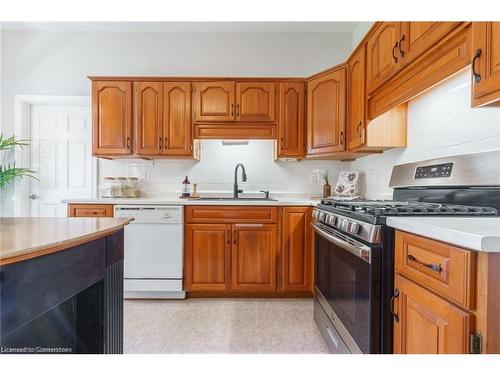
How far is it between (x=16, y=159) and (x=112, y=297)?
9.74 ft

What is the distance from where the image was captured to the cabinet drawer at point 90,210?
262 cm

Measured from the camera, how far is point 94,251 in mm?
1126

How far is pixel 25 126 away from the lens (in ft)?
10.7

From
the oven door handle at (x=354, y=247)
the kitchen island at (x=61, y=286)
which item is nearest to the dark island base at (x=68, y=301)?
the kitchen island at (x=61, y=286)

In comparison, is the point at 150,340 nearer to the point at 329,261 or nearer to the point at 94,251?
the point at 94,251

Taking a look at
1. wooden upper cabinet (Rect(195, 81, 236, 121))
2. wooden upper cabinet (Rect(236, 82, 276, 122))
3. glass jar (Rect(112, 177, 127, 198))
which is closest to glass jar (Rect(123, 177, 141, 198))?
glass jar (Rect(112, 177, 127, 198))

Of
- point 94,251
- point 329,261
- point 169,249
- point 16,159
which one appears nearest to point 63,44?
point 16,159

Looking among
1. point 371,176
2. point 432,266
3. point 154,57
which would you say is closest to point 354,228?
point 432,266

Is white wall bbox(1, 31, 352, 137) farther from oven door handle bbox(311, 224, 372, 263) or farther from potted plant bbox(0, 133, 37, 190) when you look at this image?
oven door handle bbox(311, 224, 372, 263)

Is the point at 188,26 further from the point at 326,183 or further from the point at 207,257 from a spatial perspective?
the point at 207,257

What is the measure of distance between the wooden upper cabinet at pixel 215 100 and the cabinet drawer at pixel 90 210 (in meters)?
1.21

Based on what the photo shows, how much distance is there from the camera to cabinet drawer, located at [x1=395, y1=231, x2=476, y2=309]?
0.76 metres

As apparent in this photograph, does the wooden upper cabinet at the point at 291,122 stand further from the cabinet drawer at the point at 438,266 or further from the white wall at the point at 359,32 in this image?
the cabinet drawer at the point at 438,266

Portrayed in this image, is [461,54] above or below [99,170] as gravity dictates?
above
